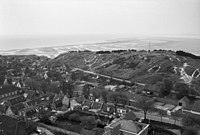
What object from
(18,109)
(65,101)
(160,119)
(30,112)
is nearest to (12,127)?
(30,112)

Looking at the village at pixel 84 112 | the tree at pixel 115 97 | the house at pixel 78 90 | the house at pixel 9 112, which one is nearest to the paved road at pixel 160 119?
the village at pixel 84 112

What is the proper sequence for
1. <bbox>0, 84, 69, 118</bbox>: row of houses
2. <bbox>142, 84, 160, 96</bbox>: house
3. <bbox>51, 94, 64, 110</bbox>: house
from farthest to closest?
<bbox>142, 84, 160, 96</bbox>: house, <bbox>51, 94, 64, 110</bbox>: house, <bbox>0, 84, 69, 118</bbox>: row of houses

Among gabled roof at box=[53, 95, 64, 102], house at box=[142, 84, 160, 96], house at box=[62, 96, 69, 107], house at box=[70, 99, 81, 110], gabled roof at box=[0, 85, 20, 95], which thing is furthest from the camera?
house at box=[142, 84, 160, 96]

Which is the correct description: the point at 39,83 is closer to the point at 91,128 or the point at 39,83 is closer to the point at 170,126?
the point at 91,128

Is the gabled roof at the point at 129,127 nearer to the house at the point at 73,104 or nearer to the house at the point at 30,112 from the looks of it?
the house at the point at 73,104

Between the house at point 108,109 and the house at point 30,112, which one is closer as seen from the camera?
the house at point 30,112

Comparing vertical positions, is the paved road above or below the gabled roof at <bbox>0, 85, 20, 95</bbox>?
below

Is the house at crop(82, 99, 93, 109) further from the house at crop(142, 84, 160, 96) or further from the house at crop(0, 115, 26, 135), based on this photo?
the house at crop(142, 84, 160, 96)

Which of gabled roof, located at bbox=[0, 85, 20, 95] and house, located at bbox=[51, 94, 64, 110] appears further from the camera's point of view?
gabled roof, located at bbox=[0, 85, 20, 95]

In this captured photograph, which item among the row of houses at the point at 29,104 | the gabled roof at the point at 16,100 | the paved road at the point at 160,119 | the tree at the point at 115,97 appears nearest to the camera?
the paved road at the point at 160,119

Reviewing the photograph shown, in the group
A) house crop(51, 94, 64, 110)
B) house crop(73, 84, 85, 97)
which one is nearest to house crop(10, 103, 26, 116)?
house crop(51, 94, 64, 110)

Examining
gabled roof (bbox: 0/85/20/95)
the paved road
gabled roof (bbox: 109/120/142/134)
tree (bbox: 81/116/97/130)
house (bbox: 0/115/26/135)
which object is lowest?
the paved road
